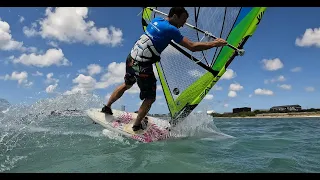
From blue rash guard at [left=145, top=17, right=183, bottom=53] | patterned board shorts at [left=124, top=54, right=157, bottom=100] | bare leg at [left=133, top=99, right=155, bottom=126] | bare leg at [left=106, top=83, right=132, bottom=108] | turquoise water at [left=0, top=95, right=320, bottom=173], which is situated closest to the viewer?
turquoise water at [left=0, top=95, right=320, bottom=173]

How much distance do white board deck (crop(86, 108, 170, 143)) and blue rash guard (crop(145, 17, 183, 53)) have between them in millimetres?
1611

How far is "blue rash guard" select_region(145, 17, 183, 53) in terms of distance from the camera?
504 centimetres

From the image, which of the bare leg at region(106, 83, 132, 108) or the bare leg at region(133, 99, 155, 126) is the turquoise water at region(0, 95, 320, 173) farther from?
the bare leg at region(106, 83, 132, 108)

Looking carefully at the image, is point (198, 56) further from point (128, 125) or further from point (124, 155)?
point (124, 155)

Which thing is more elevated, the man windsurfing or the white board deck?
the man windsurfing

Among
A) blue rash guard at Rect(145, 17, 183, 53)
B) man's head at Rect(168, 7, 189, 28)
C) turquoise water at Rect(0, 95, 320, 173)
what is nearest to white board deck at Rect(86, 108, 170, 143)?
turquoise water at Rect(0, 95, 320, 173)

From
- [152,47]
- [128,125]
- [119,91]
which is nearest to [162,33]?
[152,47]

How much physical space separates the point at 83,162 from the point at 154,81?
2.20 meters

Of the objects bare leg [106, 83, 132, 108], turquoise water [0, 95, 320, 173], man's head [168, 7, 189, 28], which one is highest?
man's head [168, 7, 189, 28]

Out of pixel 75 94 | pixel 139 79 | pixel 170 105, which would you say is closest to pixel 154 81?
pixel 139 79
